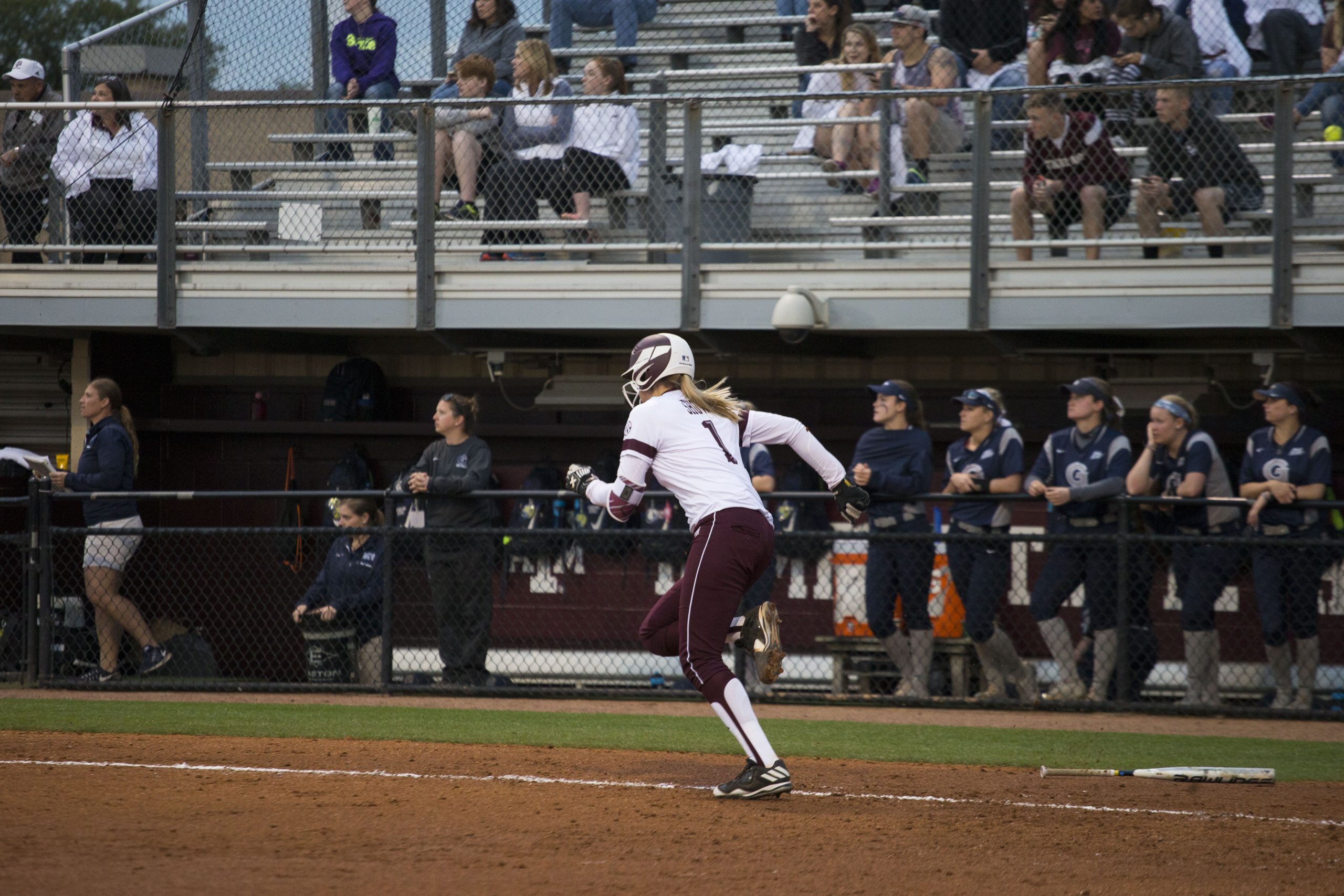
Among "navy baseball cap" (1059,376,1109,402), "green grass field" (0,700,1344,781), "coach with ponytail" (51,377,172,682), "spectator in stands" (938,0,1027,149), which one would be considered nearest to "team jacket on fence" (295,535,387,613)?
"green grass field" (0,700,1344,781)

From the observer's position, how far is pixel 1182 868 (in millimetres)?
5246

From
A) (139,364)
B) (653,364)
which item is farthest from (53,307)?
(653,364)

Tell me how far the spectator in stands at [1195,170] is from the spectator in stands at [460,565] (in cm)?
504

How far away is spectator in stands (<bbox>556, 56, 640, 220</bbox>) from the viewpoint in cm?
1076

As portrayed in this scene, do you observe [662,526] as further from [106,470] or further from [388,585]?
[106,470]

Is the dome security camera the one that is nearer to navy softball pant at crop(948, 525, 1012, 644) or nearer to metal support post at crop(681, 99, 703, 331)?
metal support post at crop(681, 99, 703, 331)

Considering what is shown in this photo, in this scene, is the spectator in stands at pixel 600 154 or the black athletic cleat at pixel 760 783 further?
the spectator in stands at pixel 600 154

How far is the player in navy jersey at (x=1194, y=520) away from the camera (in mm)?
9547

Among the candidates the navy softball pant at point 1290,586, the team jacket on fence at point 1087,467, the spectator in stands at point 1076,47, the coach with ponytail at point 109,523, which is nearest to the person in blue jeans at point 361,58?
the coach with ponytail at point 109,523

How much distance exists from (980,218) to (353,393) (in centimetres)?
Result: 633

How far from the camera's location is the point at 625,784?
6848 millimetres

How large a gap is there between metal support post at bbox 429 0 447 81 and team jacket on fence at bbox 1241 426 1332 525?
7.49 m

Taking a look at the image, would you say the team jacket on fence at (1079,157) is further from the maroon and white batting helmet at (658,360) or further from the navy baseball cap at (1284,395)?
the maroon and white batting helmet at (658,360)

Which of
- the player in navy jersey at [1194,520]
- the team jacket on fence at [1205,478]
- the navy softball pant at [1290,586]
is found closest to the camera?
the navy softball pant at [1290,586]
